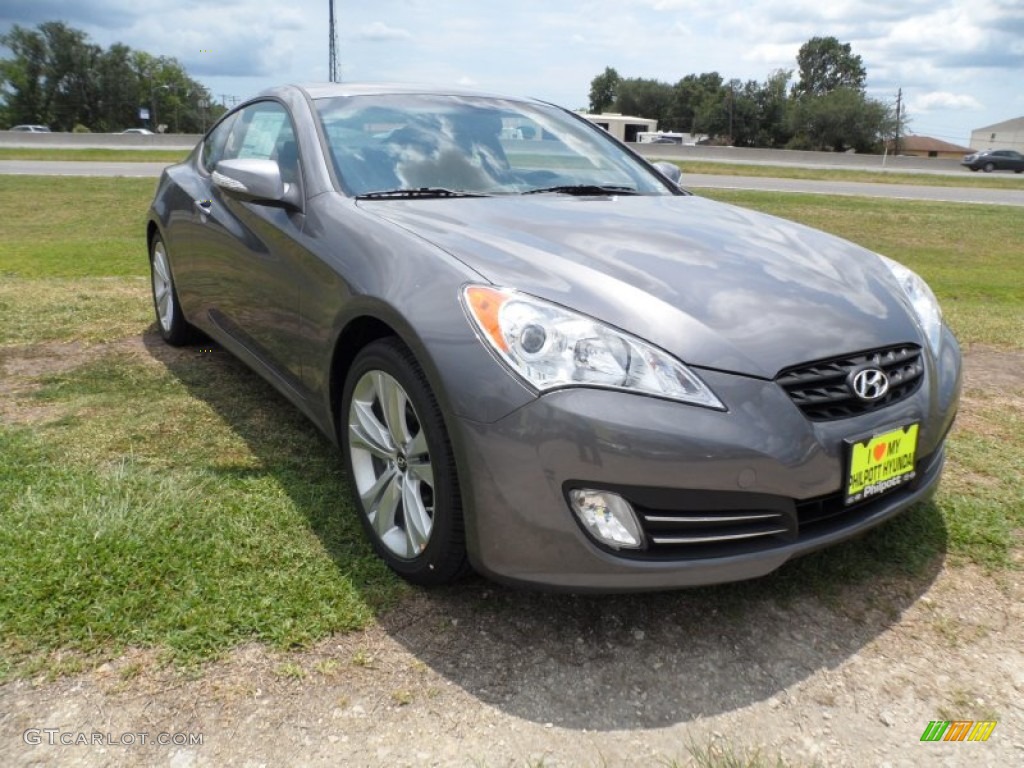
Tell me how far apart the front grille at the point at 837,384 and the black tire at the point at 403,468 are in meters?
0.90

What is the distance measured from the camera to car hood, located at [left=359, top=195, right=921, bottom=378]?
215cm

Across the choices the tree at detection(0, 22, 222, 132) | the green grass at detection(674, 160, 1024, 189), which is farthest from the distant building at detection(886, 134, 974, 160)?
the tree at detection(0, 22, 222, 132)

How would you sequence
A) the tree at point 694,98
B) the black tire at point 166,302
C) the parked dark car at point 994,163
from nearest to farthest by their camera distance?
1. the black tire at point 166,302
2. the parked dark car at point 994,163
3. the tree at point 694,98

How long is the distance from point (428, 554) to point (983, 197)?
830 inches

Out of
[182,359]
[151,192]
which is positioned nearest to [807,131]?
[151,192]

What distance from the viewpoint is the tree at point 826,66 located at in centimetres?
A: 10381

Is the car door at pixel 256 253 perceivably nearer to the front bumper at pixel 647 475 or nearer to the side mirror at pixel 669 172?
the front bumper at pixel 647 475

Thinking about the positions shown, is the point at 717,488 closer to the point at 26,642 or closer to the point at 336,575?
the point at 336,575

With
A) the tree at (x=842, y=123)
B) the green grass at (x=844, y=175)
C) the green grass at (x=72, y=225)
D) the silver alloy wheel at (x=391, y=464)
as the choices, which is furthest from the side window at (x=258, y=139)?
the tree at (x=842, y=123)

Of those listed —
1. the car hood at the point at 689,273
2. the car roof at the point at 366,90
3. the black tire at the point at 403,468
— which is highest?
the car roof at the point at 366,90

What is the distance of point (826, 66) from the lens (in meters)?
105

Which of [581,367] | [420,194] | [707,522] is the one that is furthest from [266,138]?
[707,522]

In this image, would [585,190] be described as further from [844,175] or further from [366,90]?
[844,175]

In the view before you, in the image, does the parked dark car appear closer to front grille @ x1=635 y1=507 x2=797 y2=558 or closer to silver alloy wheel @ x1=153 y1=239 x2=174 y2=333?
silver alloy wheel @ x1=153 y1=239 x2=174 y2=333
